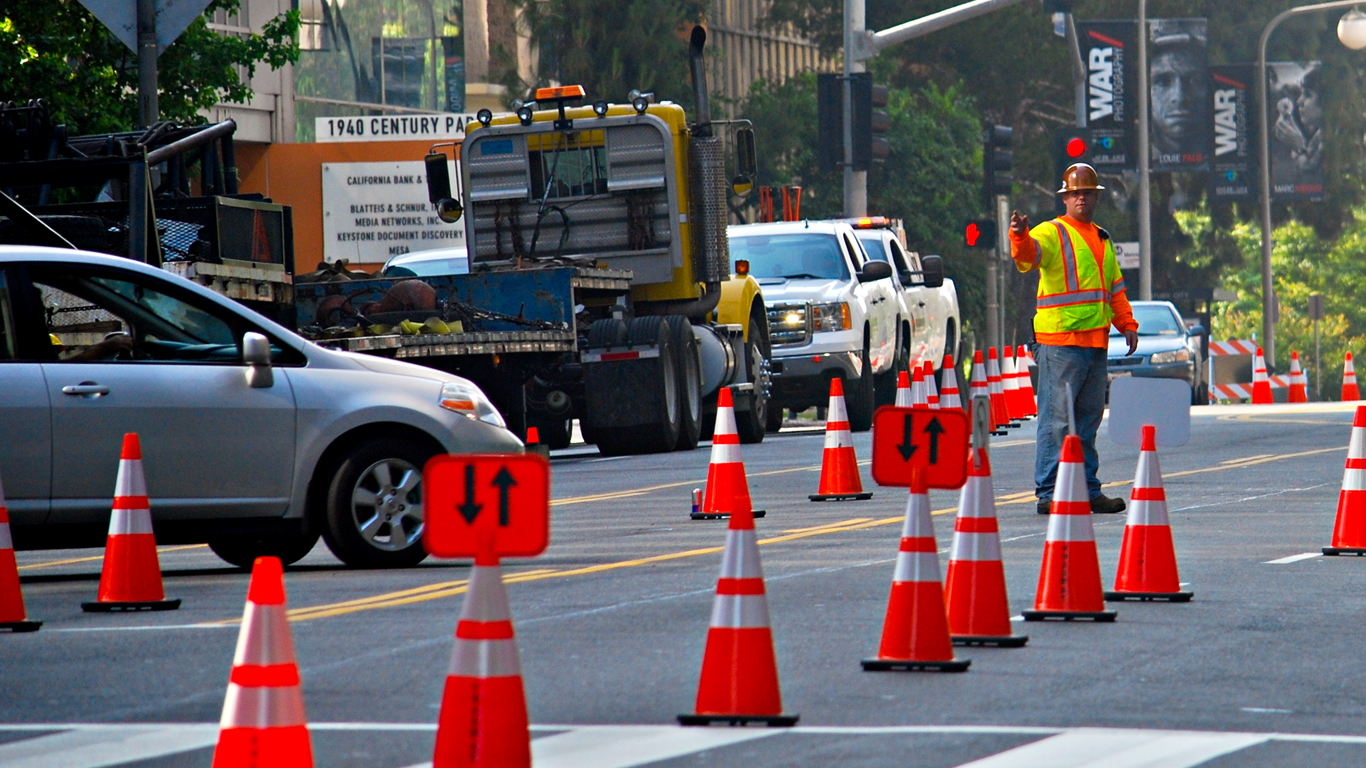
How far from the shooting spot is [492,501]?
577 centimetres

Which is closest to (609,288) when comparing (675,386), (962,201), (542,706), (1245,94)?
(675,386)

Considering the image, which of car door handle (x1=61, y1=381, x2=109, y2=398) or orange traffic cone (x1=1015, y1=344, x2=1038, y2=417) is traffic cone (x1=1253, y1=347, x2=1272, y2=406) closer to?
orange traffic cone (x1=1015, y1=344, x2=1038, y2=417)

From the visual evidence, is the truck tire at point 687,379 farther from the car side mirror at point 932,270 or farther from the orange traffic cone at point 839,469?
the orange traffic cone at point 839,469

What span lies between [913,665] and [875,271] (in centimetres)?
1704

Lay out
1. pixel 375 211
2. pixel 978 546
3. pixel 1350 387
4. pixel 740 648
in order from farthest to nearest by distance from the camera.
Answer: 1. pixel 1350 387
2. pixel 375 211
3. pixel 978 546
4. pixel 740 648

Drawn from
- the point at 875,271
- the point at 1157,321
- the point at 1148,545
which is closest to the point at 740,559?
the point at 1148,545

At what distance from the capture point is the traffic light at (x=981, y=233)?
108 feet

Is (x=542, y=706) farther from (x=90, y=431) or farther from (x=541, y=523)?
(x=90, y=431)

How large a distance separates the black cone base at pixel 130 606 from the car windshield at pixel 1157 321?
25.8m

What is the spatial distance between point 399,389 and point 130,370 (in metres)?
1.24

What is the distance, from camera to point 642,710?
7406mm

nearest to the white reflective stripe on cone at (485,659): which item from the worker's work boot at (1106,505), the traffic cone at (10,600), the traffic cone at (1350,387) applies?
the traffic cone at (10,600)

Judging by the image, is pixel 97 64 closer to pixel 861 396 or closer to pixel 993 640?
pixel 861 396

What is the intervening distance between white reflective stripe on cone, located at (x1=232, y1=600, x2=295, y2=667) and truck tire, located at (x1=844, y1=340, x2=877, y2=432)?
1986cm
